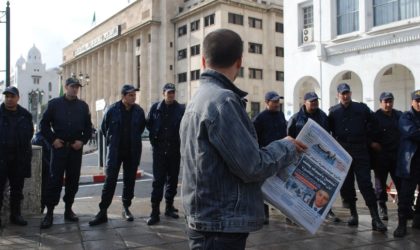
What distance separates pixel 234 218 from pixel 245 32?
50.4 m

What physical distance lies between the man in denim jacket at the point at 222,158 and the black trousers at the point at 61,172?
173 inches

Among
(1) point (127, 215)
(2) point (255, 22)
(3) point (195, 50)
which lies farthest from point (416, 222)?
(3) point (195, 50)

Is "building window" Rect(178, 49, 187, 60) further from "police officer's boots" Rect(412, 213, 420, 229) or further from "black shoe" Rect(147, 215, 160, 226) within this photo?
"police officer's boots" Rect(412, 213, 420, 229)

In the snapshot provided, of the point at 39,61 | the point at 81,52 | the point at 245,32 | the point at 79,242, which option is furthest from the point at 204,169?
the point at 39,61

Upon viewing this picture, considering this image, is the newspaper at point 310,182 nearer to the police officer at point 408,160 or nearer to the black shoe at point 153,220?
the police officer at point 408,160

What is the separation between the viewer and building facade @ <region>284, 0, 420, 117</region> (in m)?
19.4

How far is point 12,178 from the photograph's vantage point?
20.9 ft

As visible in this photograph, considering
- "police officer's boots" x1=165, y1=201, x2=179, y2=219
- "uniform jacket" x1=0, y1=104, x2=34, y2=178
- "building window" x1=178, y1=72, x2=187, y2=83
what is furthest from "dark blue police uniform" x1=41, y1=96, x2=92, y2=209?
"building window" x1=178, y1=72, x2=187, y2=83

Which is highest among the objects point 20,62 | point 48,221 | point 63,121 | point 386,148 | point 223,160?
point 20,62

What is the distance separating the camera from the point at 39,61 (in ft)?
456

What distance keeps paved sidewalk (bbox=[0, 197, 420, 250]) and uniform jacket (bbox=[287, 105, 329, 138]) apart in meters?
1.38

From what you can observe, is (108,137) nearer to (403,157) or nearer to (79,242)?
(79,242)

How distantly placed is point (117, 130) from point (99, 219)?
1329 mm

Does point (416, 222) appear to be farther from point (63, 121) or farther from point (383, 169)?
point (63, 121)
